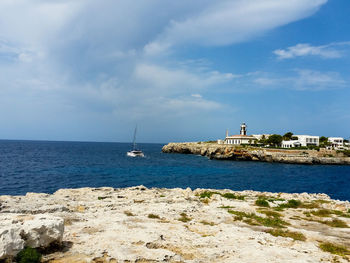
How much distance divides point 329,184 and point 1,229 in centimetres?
6856

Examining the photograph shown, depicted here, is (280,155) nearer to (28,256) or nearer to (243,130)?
(243,130)

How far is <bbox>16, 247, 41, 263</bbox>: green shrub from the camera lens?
9.22 m

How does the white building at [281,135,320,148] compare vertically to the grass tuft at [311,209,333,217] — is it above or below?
above

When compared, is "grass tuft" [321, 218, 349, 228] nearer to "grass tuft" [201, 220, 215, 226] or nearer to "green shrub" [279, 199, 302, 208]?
"green shrub" [279, 199, 302, 208]

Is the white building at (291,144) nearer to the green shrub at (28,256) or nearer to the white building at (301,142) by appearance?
the white building at (301,142)

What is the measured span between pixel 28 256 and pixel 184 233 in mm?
7870

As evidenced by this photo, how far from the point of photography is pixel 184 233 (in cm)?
1428

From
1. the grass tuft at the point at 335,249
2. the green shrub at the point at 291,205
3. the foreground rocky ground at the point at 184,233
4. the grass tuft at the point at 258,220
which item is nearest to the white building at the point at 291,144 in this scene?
the green shrub at the point at 291,205

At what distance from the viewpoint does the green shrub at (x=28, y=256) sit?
30.2ft

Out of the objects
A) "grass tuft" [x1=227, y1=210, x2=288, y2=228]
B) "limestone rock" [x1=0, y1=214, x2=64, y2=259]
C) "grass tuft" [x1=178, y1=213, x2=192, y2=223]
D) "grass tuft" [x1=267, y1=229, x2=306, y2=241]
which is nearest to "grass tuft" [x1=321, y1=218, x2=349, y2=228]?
"grass tuft" [x1=227, y1=210, x2=288, y2=228]

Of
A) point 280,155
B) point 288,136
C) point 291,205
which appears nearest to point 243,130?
point 288,136

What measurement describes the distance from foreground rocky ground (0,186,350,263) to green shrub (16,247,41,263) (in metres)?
0.41

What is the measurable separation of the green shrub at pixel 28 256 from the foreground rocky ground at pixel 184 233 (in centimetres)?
41

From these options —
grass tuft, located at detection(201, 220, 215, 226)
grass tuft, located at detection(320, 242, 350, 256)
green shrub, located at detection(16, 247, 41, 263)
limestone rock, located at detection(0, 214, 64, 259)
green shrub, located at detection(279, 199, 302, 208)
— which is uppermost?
limestone rock, located at detection(0, 214, 64, 259)
